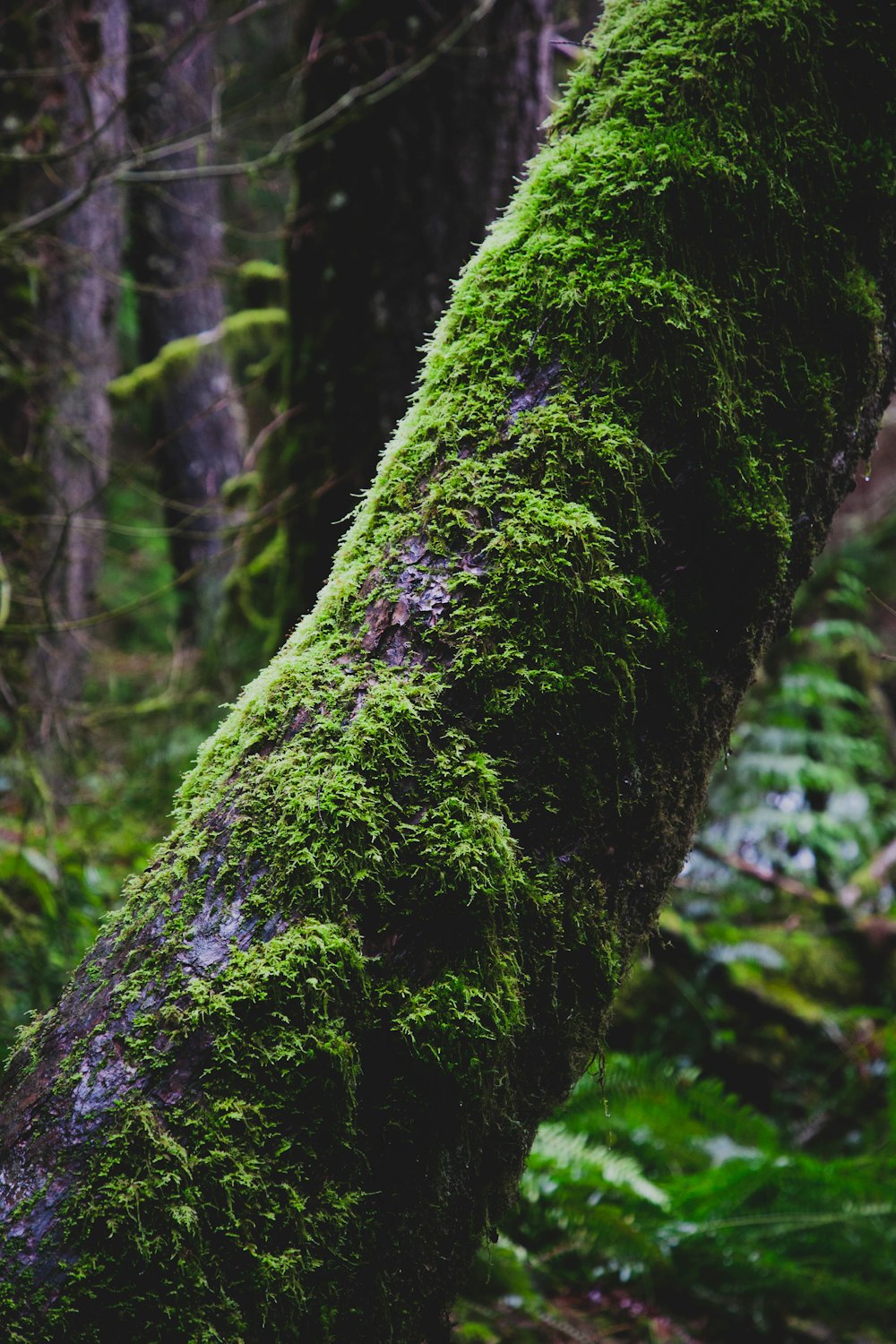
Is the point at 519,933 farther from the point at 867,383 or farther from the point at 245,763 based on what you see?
the point at 867,383

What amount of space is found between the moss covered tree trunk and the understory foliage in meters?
0.63

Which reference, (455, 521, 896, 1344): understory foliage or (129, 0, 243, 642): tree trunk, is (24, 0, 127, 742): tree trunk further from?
(455, 521, 896, 1344): understory foliage

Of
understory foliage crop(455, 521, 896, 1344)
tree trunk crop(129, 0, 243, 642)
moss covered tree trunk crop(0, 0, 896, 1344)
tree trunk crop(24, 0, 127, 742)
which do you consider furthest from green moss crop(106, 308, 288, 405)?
moss covered tree trunk crop(0, 0, 896, 1344)

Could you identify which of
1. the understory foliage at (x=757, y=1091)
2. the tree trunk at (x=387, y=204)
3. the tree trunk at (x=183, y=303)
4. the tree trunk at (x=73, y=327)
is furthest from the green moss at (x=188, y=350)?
the understory foliage at (x=757, y=1091)

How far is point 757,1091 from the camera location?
4738mm

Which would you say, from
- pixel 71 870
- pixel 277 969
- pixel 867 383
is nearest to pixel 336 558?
pixel 277 969

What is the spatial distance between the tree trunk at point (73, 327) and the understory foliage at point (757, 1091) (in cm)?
314

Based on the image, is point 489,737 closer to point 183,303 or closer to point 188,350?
point 188,350

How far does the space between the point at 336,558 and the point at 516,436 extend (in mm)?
369

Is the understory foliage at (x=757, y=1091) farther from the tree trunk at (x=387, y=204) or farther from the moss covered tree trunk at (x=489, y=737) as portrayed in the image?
the tree trunk at (x=387, y=204)

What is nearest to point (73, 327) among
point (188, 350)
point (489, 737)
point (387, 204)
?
point (387, 204)

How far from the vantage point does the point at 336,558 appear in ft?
4.75

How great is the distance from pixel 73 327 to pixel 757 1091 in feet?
20.2

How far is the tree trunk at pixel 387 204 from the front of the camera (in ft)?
13.2
